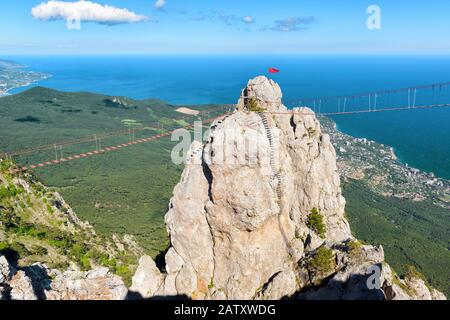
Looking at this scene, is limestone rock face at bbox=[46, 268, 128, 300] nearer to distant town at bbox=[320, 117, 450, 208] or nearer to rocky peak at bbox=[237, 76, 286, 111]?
rocky peak at bbox=[237, 76, 286, 111]

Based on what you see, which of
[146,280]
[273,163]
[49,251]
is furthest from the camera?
[49,251]

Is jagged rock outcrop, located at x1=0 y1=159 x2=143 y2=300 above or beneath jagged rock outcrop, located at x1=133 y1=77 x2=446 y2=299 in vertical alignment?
beneath

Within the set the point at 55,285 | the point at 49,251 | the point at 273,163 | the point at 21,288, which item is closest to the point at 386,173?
the point at 273,163

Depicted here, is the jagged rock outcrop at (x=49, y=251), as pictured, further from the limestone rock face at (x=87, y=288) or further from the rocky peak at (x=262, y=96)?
the rocky peak at (x=262, y=96)

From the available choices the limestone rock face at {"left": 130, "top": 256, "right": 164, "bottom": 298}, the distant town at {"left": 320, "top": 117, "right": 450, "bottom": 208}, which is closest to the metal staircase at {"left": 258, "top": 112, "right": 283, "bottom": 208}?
the limestone rock face at {"left": 130, "top": 256, "right": 164, "bottom": 298}

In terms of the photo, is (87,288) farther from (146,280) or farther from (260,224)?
(260,224)

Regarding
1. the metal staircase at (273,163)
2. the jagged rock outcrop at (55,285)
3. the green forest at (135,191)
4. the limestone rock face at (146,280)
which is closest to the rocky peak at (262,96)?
the metal staircase at (273,163)
